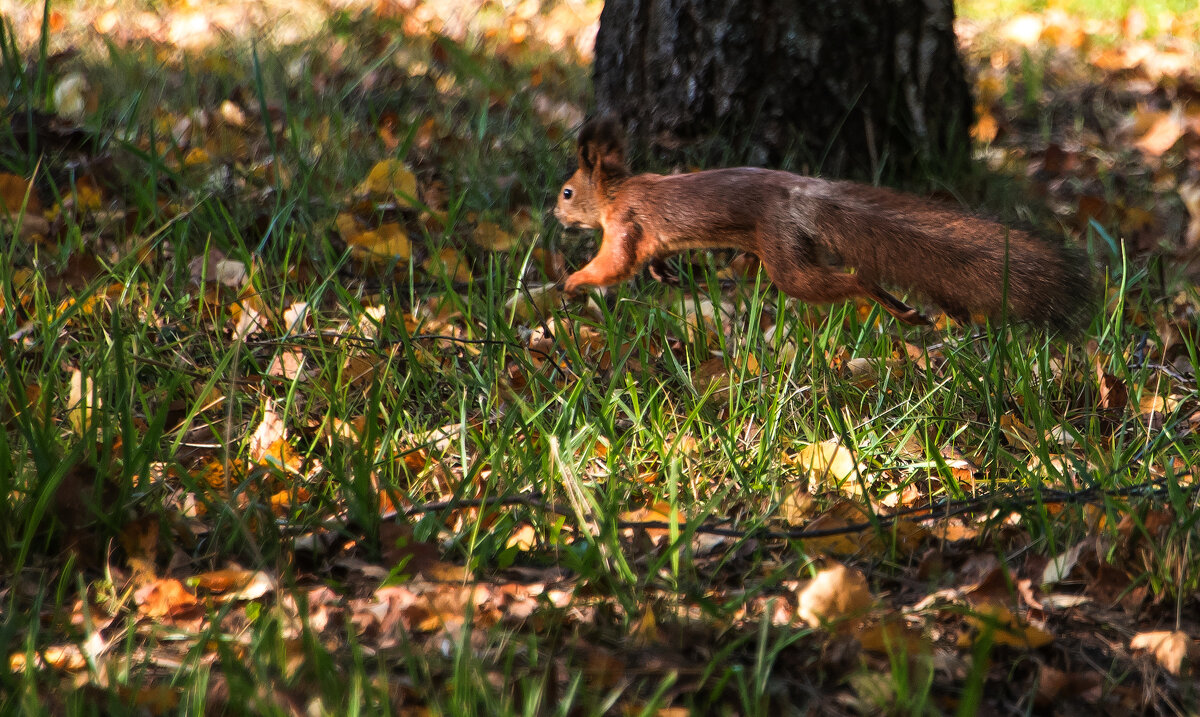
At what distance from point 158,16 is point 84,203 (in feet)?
10.5

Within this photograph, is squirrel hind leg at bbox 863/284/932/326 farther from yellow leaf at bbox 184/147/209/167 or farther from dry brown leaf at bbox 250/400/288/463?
yellow leaf at bbox 184/147/209/167

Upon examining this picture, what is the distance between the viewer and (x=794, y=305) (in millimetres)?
2645

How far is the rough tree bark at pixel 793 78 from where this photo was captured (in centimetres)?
327

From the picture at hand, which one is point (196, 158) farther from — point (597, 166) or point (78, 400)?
point (597, 166)

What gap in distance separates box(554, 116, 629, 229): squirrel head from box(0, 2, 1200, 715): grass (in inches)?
9.1

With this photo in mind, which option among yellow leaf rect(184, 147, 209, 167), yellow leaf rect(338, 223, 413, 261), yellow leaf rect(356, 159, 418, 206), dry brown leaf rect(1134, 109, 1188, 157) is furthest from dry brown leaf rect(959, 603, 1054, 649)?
dry brown leaf rect(1134, 109, 1188, 157)

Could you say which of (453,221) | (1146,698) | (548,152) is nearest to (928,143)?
(548,152)

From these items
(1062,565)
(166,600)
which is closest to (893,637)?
(1062,565)

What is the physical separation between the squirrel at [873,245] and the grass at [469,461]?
0.66 feet

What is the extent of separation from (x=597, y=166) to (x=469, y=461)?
0.70 meters

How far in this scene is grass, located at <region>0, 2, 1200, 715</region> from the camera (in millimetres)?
1390

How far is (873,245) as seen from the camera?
1.99 metres

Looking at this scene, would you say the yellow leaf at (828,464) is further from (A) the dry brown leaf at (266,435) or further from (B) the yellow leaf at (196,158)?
(B) the yellow leaf at (196,158)

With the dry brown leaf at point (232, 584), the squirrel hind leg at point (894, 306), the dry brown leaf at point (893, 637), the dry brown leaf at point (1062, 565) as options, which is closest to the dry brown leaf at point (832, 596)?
the dry brown leaf at point (893, 637)
